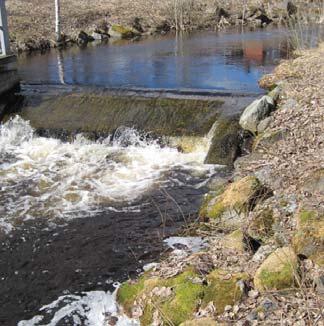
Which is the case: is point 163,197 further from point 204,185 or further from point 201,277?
point 201,277

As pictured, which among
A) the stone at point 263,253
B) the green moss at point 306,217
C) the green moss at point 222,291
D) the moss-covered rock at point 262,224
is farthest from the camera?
the moss-covered rock at point 262,224

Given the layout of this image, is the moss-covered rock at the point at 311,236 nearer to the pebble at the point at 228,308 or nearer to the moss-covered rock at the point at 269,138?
the pebble at the point at 228,308

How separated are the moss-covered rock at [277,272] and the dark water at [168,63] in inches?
367

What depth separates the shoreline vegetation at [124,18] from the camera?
84.6 ft

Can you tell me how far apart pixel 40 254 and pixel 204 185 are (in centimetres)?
340

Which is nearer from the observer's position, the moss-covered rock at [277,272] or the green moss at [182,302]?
the moss-covered rock at [277,272]

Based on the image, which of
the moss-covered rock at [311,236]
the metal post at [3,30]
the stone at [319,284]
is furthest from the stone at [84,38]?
the stone at [319,284]

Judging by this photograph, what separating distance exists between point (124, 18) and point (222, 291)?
2865 cm

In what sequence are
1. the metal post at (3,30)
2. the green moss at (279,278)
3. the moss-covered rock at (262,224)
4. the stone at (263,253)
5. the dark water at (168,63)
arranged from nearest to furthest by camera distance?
the green moss at (279,278) < the stone at (263,253) < the moss-covered rock at (262,224) < the metal post at (3,30) < the dark water at (168,63)

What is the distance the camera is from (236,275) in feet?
16.4

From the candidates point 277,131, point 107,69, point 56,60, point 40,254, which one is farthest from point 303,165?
point 56,60

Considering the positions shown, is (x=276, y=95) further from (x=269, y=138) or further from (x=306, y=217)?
(x=306, y=217)

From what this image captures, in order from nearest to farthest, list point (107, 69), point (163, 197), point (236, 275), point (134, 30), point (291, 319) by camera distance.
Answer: point (291, 319) < point (236, 275) < point (163, 197) < point (107, 69) < point (134, 30)

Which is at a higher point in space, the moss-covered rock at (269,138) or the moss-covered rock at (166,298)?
the moss-covered rock at (269,138)
